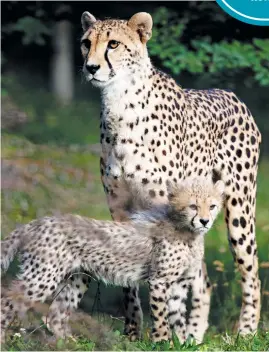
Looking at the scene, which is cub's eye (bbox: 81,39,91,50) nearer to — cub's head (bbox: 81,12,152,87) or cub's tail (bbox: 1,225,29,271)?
cub's head (bbox: 81,12,152,87)

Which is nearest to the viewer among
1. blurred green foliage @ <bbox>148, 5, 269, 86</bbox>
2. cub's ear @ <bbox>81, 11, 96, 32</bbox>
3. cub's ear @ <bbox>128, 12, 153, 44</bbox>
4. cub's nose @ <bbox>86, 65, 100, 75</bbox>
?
cub's nose @ <bbox>86, 65, 100, 75</bbox>

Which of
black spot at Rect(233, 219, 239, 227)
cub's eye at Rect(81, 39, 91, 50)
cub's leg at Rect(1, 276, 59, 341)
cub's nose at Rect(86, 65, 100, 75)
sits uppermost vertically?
cub's eye at Rect(81, 39, 91, 50)

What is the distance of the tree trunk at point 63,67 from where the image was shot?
1909 cm

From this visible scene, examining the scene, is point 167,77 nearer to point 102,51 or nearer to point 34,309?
point 102,51

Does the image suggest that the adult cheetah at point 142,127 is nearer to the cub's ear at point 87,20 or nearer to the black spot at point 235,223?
the cub's ear at point 87,20

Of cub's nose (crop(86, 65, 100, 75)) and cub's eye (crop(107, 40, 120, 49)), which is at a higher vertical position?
cub's eye (crop(107, 40, 120, 49))

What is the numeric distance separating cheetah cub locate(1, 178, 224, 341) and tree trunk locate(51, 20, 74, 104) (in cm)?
1288

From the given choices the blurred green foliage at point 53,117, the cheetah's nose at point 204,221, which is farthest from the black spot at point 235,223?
the blurred green foliage at point 53,117

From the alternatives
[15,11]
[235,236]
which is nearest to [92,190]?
[15,11]

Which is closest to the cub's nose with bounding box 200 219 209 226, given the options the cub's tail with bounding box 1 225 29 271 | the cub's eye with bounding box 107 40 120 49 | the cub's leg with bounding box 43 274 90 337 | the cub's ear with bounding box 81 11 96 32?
the cub's leg with bounding box 43 274 90 337

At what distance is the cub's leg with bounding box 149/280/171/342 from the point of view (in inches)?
228

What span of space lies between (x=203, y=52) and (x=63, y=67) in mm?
12655

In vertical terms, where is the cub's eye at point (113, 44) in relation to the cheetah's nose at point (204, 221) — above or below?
above

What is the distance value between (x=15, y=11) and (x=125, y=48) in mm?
2655
